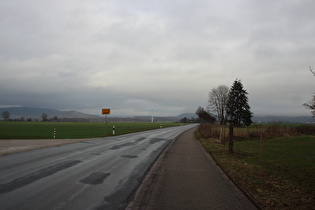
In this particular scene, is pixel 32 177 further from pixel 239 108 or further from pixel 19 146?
pixel 239 108

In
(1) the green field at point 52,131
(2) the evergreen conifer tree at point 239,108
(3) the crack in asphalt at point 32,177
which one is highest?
(2) the evergreen conifer tree at point 239,108

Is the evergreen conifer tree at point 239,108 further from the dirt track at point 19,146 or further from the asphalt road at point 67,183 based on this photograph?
the asphalt road at point 67,183

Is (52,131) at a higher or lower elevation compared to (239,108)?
lower

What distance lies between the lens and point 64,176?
6.74m

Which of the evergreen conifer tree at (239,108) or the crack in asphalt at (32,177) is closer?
the crack in asphalt at (32,177)

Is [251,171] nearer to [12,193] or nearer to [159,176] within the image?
[159,176]

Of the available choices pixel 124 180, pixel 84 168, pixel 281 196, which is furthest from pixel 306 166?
pixel 84 168

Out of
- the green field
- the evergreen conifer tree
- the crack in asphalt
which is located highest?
the evergreen conifer tree

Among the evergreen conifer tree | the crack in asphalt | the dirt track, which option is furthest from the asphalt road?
the evergreen conifer tree

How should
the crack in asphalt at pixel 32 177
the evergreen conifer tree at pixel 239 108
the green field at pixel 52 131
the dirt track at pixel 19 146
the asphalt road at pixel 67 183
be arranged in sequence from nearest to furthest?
the asphalt road at pixel 67 183
the crack in asphalt at pixel 32 177
the dirt track at pixel 19 146
the green field at pixel 52 131
the evergreen conifer tree at pixel 239 108

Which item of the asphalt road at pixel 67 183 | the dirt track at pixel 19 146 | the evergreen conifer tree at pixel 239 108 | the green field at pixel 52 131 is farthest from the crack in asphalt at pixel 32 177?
the evergreen conifer tree at pixel 239 108

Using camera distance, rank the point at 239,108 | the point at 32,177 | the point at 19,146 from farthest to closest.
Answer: the point at 239,108 → the point at 19,146 → the point at 32,177

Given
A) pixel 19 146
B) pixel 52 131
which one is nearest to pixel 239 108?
pixel 52 131

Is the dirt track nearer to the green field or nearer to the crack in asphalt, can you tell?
the crack in asphalt
